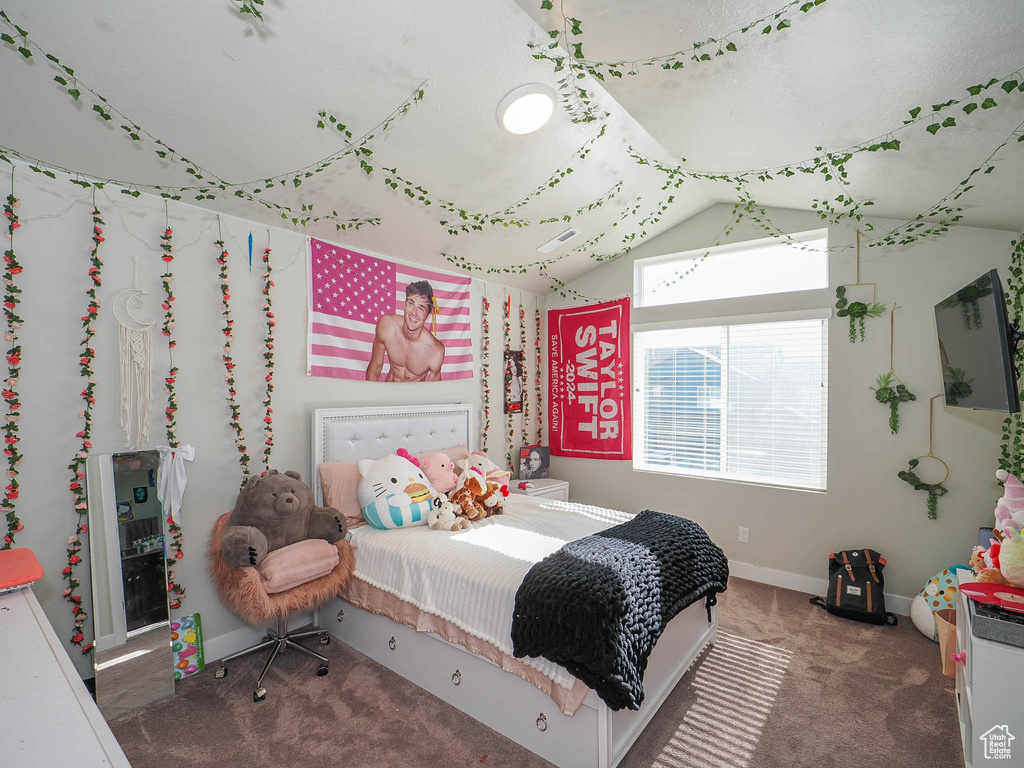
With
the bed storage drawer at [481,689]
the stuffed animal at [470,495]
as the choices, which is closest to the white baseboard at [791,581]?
the stuffed animal at [470,495]

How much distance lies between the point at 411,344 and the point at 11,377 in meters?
2.02

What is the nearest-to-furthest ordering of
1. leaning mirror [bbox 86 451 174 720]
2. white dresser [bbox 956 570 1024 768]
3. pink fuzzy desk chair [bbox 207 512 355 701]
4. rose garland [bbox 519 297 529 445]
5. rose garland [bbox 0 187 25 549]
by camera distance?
1. white dresser [bbox 956 570 1024 768]
2. rose garland [bbox 0 187 25 549]
3. leaning mirror [bbox 86 451 174 720]
4. pink fuzzy desk chair [bbox 207 512 355 701]
5. rose garland [bbox 519 297 529 445]

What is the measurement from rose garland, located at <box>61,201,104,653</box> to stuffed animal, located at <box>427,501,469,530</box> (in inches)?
59.8

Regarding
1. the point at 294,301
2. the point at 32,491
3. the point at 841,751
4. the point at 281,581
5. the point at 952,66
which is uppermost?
the point at 952,66

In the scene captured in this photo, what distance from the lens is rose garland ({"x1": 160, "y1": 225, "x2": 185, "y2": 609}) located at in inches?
92.4

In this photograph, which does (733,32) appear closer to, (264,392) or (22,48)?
(22,48)

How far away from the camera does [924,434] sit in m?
2.97

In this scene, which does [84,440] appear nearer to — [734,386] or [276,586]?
[276,586]

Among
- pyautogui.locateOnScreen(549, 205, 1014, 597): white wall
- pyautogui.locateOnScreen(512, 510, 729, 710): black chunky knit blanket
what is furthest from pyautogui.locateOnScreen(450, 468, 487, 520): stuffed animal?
pyautogui.locateOnScreen(549, 205, 1014, 597): white wall

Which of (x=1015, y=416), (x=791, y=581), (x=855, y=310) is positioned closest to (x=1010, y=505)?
(x=1015, y=416)

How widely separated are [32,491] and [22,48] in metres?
1.62

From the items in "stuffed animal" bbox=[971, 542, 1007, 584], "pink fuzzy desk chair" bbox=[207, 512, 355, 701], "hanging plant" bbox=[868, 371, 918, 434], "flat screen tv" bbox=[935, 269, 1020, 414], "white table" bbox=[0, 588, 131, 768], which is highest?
"flat screen tv" bbox=[935, 269, 1020, 414]

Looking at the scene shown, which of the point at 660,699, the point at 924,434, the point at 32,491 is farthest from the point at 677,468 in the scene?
the point at 32,491

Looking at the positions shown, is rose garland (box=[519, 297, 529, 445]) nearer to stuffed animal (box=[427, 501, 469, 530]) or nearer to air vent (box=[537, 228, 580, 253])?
air vent (box=[537, 228, 580, 253])
